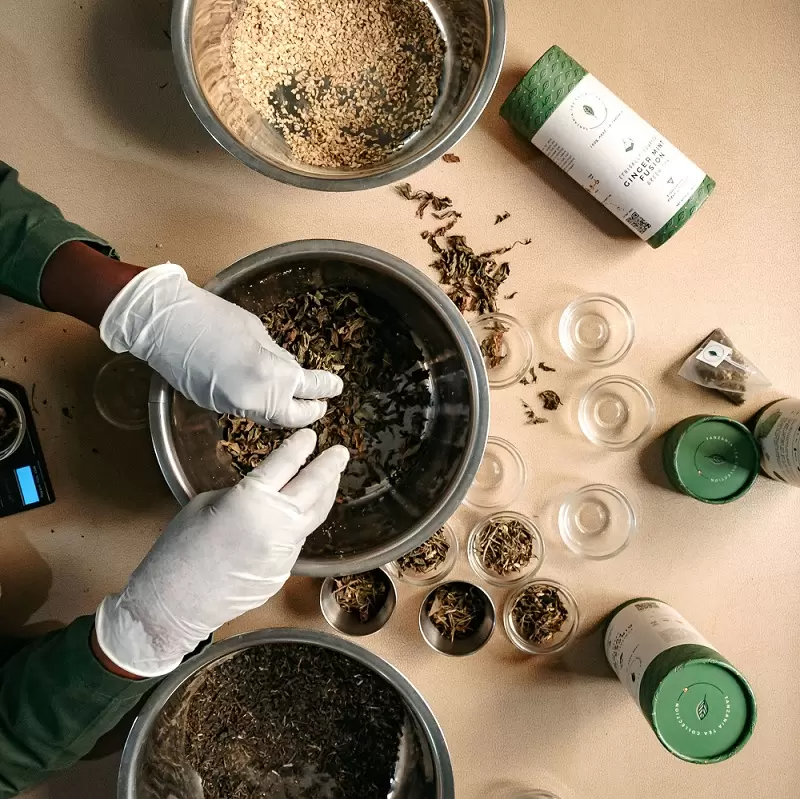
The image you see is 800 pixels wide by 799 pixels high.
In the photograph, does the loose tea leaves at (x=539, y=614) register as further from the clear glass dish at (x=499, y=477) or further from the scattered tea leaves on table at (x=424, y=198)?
the scattered tea leaves on table at (x=424, y=198)

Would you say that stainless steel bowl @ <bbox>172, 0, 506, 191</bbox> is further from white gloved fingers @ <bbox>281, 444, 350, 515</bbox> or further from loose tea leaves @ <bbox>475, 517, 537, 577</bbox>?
loose tea leaves @ <bbox>475, 517, 537, 577</bbox>

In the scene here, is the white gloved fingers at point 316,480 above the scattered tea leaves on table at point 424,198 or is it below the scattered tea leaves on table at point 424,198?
below

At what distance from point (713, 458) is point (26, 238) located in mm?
1241

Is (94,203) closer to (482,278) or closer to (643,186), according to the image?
(482,278)

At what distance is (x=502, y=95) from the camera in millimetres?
1322

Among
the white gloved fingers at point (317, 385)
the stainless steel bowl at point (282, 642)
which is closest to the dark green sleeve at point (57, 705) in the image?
the stainless steel bowl at point (282, 642)

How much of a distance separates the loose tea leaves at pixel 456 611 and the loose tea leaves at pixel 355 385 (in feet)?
0.80

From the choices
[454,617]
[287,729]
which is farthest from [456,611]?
[287,729]

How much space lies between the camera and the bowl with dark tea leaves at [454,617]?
1278mm

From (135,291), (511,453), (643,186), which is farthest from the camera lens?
(511,453)

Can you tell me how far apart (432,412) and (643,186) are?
551 millimetres

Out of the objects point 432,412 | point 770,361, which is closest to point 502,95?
point 432,412

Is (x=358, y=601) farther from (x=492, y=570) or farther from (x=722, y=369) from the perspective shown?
(x=722, y=369)

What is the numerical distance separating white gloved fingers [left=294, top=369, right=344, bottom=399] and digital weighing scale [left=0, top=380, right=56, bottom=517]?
0.53 m
